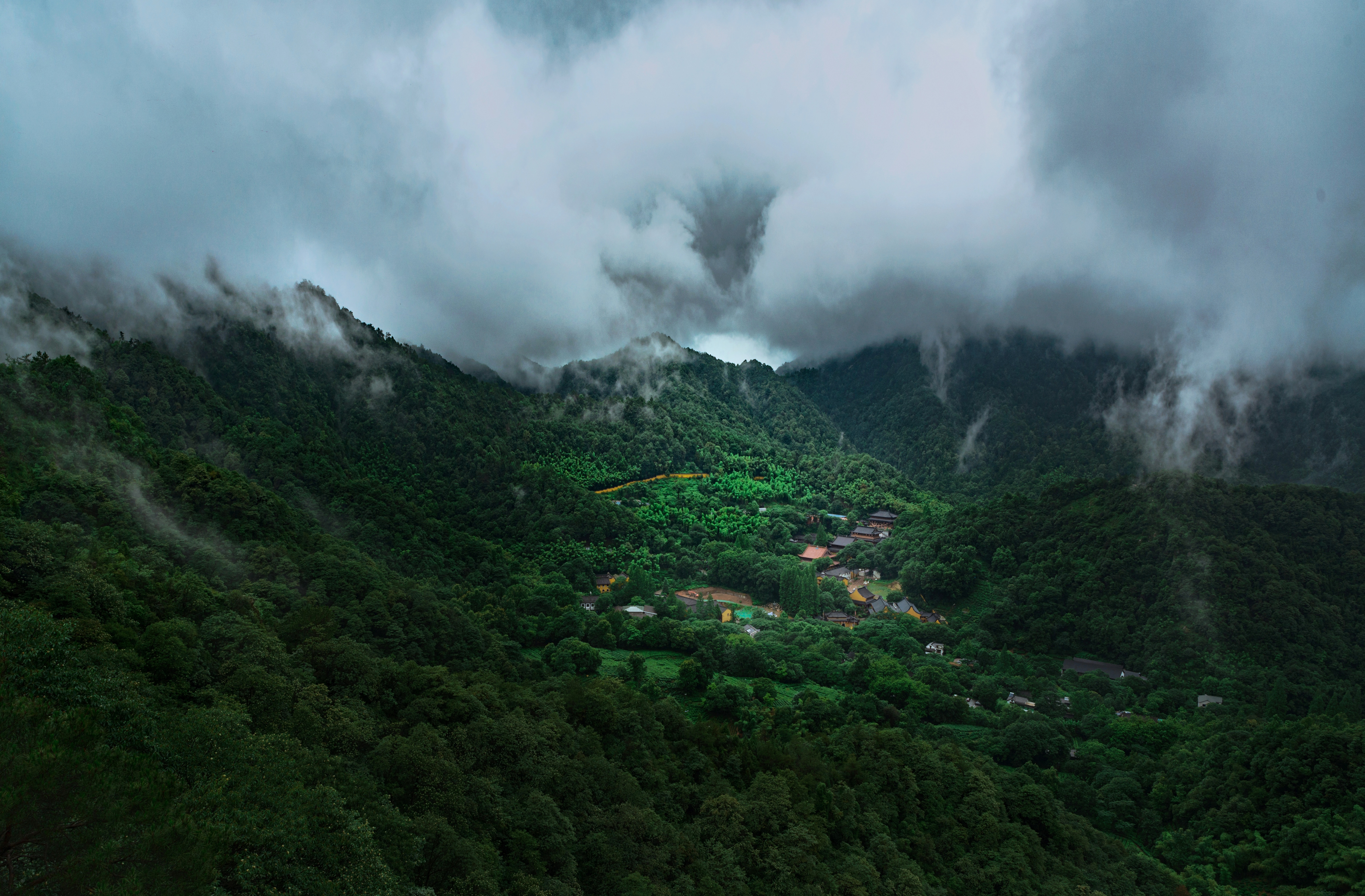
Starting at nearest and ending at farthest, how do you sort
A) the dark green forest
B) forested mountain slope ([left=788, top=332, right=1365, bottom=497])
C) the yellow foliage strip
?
1. the dark green forest
2. the yellow foliage strip
3. forested mountain slope ([left=788, top=332, right=1365, bottom=497])

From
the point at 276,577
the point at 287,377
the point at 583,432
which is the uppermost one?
the point at 583,432

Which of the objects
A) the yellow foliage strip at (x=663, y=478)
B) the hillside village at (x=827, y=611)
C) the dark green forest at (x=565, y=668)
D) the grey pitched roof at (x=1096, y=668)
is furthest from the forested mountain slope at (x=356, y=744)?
the yellow foliage strip at (x=663, y=478)

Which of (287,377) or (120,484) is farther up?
(287,377)

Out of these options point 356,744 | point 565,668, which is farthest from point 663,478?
point 356,744

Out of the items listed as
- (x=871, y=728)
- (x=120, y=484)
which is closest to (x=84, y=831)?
(x=120, y=484)

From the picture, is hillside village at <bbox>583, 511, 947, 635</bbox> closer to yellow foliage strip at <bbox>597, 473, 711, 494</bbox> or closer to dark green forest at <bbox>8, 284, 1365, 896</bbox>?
dark green forest at <bbox>8, 284, 1365, 896</bbox>

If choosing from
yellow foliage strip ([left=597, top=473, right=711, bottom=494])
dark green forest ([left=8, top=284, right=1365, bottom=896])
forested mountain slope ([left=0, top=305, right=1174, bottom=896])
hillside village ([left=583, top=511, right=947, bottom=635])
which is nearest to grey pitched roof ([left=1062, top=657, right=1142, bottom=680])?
dark green forest ([left=8, top=284, right=1365, bottom=896])

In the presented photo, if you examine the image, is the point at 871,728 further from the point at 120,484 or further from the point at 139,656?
the point at 120,484
